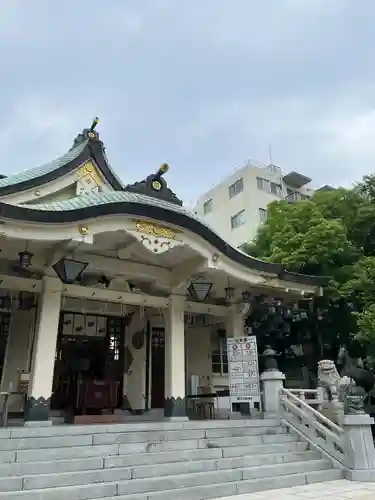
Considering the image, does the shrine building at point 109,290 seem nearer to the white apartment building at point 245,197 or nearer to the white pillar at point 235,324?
the white pillar at point 235,324

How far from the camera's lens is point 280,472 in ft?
21.6

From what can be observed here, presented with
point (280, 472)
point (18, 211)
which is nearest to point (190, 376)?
point (280, 472)

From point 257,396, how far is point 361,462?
230 centimetres

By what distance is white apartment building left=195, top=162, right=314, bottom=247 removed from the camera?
29.7 meters

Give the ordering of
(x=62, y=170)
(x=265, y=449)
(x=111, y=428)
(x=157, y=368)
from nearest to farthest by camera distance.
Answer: (x=111, y=428) → (x=265, y=449) → (x=157, y=368) → (x=62, y=170)

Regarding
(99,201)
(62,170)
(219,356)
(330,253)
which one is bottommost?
(219,356)

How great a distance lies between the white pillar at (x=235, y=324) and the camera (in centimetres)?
1081

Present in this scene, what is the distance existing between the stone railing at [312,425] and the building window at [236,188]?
23.2m

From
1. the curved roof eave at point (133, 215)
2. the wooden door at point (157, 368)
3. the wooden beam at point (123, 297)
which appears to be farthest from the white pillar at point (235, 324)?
the wooden door at point (157, 368)

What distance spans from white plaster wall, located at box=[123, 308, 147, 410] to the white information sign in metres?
2.70

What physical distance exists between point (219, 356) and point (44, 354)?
6953 mm

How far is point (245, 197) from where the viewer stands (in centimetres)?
3005

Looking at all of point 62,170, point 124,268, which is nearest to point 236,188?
point 62,170

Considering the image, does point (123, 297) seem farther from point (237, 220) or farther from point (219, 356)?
point (237, 220)
